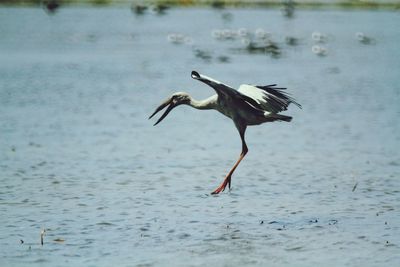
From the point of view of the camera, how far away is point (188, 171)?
1159cm

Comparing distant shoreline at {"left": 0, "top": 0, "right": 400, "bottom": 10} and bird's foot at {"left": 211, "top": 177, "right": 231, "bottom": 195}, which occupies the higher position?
bird's foot at {"left": 211, "top": 177, "right": 231, "bottom": 195}

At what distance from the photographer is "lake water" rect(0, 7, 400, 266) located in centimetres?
787

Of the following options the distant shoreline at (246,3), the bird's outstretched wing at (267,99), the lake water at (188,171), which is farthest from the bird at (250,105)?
the distant shoreline at (246,3)

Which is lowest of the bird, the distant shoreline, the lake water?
the distant shoreline

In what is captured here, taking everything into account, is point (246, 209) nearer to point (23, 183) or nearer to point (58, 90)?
point (23, 183)

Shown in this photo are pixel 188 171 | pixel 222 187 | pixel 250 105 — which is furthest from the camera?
pixel 188 171

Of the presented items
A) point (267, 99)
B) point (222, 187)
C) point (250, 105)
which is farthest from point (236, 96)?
point (222, 187)

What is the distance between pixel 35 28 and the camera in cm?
4481

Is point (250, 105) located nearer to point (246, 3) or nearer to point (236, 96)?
point (236, 96)

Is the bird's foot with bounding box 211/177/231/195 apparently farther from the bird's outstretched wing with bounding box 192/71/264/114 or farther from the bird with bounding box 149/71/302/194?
the bird's outstretched wing with bounding box 192/71/264/114

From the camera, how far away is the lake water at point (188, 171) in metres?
7.87

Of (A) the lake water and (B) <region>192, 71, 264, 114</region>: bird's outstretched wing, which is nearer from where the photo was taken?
(A) the lake water

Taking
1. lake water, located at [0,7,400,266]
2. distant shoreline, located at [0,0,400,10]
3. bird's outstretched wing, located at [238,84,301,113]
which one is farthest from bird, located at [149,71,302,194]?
distant shoreline, located at [0,0,400,10]

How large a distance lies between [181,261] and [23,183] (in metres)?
3.91
